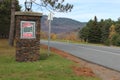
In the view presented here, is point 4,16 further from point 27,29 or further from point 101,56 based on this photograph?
point 27,29

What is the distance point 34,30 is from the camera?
1820 centimetres

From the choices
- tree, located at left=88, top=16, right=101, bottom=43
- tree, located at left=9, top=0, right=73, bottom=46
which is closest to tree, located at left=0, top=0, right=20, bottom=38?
tree, located at left=9, top=0, right=73, bottom=46

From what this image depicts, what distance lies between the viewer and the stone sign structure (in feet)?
58.5

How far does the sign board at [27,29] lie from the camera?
59.1 feet

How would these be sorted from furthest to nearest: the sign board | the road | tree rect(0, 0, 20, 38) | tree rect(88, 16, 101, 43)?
1. tree rect(88, 16, 101, 43)
2. tree rect(0, 0, 20, 38)
3. the road
4. the sign board

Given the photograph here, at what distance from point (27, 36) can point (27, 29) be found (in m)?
0.33

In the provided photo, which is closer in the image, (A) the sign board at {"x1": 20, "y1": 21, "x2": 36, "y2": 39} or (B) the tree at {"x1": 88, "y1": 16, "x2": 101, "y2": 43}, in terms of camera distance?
(A) the sign board at {"x1": 20, "y1": 21, "x2": 36, "y2": 39}

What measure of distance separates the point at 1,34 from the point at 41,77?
41.1m

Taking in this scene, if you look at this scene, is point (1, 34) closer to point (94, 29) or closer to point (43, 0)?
point (43, 0)

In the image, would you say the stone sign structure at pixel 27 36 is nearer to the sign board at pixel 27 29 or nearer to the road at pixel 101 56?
the sign board at pixel 27 29

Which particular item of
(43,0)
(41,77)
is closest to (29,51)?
(41,77)

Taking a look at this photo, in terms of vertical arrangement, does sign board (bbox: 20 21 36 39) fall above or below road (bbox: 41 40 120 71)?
above

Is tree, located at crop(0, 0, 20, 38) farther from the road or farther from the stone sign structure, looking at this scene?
the stone sign structure

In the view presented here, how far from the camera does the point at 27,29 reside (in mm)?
18031
